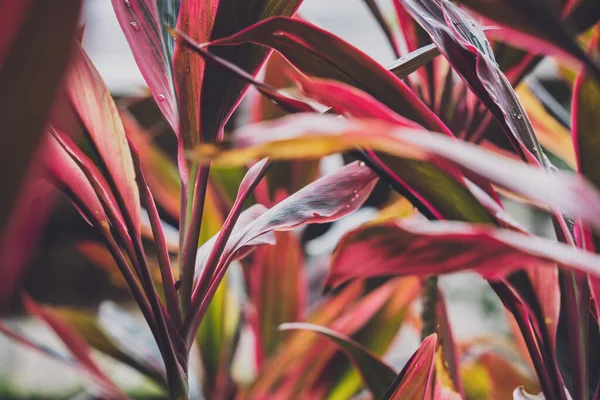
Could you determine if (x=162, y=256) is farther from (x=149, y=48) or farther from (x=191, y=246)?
(x=149, y=48)

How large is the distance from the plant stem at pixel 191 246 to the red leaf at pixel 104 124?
43 millimetres

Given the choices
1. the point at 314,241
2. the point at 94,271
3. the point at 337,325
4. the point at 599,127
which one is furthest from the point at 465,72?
the point at 94,271

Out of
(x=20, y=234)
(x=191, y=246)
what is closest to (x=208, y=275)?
(x=191, y=246)

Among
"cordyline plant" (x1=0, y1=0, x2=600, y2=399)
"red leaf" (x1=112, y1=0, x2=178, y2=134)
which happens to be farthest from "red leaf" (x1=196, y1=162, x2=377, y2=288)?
"red leaf" (x1=112, y1=0, x2=178, y2=134)

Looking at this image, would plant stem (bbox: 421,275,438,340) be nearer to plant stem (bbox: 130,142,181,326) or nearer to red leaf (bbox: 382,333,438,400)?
red leaf (bbox: 382,333,438,400)

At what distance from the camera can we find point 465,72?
391 mm

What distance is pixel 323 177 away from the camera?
47cm

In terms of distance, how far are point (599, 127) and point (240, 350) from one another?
73cm

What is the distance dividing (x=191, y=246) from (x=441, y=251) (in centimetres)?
24

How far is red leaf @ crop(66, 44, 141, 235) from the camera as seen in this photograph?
1.14 ft

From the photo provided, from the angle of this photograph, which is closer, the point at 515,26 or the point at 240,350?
the point at 515,26

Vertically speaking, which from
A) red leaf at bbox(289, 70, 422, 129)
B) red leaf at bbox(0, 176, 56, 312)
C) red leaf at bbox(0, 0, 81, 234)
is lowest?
red leaf at bbox(0, 176, 56, 312)

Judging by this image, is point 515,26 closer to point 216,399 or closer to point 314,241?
point 216,399

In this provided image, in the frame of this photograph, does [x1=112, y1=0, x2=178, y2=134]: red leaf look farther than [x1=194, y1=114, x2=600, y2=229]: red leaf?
Yes
